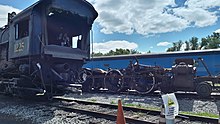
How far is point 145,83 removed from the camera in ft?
35.5

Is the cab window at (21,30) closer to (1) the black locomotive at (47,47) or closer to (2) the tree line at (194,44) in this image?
(1) the black locomotive at (47,47)

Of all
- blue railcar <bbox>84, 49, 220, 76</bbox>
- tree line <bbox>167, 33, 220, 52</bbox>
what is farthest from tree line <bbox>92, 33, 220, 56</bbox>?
blue railcar <bbox>84, 49, 220, 76</bbox>

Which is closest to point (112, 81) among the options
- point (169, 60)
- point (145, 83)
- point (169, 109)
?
point (145, 83)

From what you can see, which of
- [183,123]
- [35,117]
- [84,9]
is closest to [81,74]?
[84,9]

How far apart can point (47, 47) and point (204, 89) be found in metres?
6.77

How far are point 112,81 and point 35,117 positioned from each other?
672 cm

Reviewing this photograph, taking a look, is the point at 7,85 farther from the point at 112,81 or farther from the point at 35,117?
the point at 112,81

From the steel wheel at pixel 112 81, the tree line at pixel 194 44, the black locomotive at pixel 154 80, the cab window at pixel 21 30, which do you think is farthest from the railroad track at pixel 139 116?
the tree line at pixel 194 44

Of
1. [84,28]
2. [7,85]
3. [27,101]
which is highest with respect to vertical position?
[84,28]

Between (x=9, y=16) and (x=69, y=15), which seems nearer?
(x=69, y=15)

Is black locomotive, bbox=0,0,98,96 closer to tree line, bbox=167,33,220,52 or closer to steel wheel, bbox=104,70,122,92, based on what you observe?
steel wheel, bbox=104,70,122,92

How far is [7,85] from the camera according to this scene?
8.17 meters

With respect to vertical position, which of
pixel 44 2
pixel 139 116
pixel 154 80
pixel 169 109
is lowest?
pixel 139 116

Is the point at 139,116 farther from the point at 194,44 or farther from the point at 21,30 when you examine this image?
the point at 194,44
